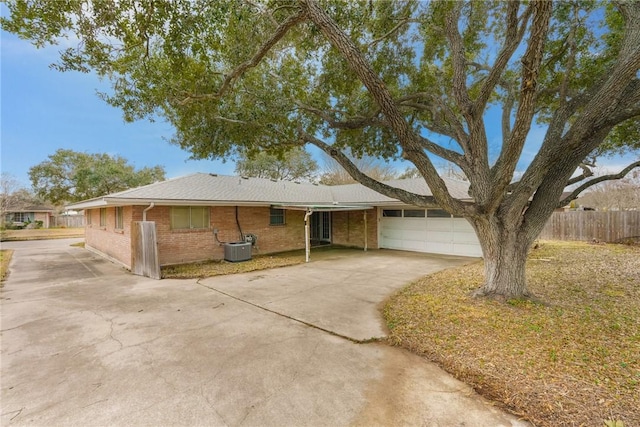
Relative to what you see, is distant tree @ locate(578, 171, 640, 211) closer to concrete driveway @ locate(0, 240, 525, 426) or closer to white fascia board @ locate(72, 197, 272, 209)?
white fascia board @ locate(72, 197, 272, 209)

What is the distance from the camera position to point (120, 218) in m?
11.2

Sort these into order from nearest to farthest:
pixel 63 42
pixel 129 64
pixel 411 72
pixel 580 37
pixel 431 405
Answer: pixel 431 405
pixel 63 42
pixel 129 64
pixel 580 37
pixel 411 72

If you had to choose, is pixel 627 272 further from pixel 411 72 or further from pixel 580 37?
pixel 411 72

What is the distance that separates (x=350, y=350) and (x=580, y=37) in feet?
29.0

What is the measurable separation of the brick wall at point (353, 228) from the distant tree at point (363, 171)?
38.7 ft

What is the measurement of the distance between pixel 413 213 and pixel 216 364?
12055 millimetres

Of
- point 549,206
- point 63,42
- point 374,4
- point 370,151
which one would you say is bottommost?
point 549,206

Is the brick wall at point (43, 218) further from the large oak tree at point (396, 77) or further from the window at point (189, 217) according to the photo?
the large oak tree at point (396, 77)

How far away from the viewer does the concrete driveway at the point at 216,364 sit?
2693 mm

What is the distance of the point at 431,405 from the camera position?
2783 mm

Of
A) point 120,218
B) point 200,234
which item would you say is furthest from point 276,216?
point 120,218

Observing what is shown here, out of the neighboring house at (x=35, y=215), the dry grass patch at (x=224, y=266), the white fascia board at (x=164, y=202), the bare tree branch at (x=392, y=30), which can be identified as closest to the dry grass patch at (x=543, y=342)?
Answer: the dry grass patch at (x=224, y=266)

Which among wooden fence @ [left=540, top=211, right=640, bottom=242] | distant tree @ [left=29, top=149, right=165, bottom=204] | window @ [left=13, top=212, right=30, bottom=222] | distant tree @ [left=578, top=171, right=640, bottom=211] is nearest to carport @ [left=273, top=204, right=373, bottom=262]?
wooden fence @ [left=540, top=211, right=640, bottom=242]

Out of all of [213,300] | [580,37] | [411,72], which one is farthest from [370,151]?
[213,300]
